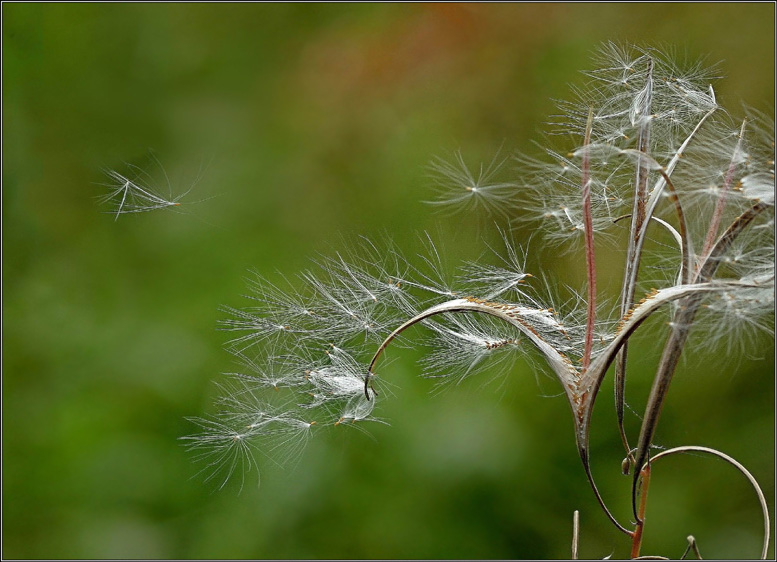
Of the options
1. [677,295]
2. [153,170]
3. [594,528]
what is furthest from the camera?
[153,170]

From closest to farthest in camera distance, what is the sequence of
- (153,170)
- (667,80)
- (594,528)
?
1. (667,80)
2. (594,528)
3. (153,170)

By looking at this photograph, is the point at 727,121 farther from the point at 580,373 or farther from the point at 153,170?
the point at 153,170

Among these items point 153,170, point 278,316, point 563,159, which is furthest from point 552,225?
point 153,170

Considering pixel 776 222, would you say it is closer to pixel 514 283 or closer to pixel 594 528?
pixel 514 283

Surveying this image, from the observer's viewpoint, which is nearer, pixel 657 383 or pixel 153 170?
pixel 657 383

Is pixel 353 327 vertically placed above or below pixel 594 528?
above

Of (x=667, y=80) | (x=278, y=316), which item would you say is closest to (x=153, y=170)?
(x=278, y=316)
